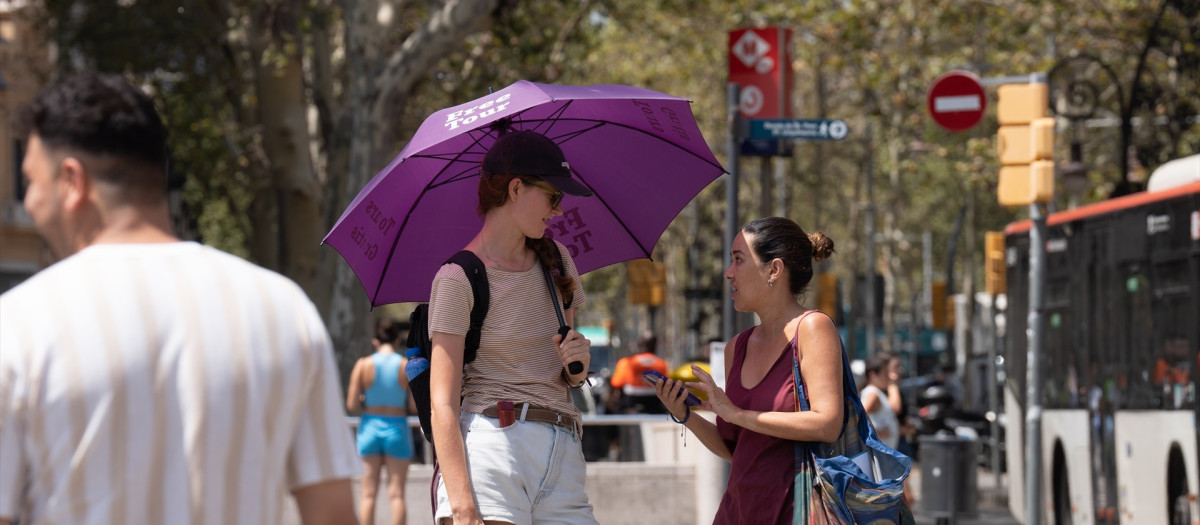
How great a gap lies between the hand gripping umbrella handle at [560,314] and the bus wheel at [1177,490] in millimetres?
7460

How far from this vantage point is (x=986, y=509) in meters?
19.3

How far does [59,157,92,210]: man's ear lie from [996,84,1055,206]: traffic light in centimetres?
983

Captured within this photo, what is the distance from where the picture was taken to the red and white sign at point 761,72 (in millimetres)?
10195

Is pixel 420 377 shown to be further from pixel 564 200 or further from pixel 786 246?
pixel 564 200

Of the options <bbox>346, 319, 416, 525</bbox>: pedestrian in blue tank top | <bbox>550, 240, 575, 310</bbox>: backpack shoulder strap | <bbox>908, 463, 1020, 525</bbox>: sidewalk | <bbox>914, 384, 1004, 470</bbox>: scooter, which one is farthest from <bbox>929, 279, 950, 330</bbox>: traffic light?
<bbox>550, 240, 575, 310</bbox>: backpack shoulder strap

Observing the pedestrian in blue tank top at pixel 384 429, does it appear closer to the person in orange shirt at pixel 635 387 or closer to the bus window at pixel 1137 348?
the bus window at pixel 1137 348

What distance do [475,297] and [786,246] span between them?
89cm

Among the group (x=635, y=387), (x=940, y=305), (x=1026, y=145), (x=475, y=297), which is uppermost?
(x=1026, y=145)

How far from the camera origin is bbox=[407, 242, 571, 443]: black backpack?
4.25 meters

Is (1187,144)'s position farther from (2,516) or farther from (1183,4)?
(2,516)

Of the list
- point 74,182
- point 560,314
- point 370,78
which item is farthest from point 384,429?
point 74,182

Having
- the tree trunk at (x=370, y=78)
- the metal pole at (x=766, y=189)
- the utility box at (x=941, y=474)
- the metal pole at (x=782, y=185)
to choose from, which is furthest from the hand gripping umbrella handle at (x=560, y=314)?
the metal pole at (x=782, y=185)

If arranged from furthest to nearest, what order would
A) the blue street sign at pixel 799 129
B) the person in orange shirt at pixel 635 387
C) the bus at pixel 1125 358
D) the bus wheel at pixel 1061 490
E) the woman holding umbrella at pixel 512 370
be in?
the person in orange shirt at pixel 635 387 < the bus wheel at pixel 1061 490 < the bus at pixel 1125 358 < the blue street sign at pixel 799 129 < the woman holding umbrella at pixel 512 370

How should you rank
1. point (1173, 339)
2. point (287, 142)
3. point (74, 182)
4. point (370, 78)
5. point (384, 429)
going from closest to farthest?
point (74, 182), point (1173, 339), point (384, 429), point (370, 78), point (287, 142)
